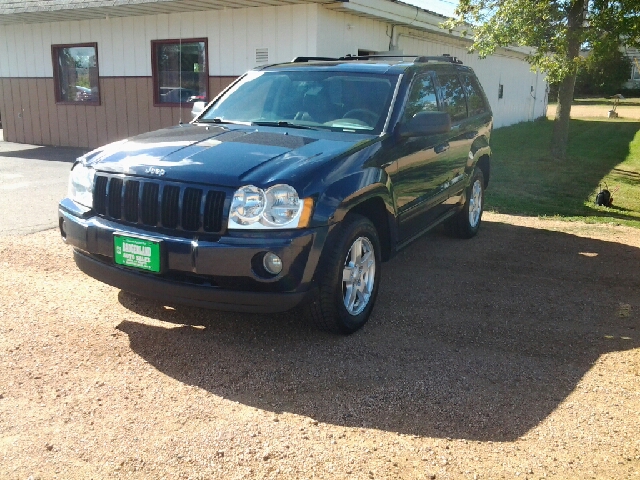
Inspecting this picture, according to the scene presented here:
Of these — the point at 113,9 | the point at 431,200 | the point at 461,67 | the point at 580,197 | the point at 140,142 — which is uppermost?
the point at 113,9

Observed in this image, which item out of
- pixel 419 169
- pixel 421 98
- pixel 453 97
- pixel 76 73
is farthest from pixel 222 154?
pixel 76 73

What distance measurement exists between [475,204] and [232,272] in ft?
14.6

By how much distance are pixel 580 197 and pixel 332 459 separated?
29.9 feet

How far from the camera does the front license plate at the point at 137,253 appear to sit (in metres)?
3.96

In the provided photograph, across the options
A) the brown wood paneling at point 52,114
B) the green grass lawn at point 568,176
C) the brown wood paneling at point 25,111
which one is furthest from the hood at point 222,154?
the brown wood paneling at point 25,111

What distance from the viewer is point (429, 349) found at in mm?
4363

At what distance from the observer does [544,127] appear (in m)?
26.0

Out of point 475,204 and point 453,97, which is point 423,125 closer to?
point 453,97

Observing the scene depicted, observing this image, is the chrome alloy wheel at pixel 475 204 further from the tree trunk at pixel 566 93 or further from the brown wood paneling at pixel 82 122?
the brown wood paneling at pixel 82 122

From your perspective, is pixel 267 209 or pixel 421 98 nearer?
pixel 267 209

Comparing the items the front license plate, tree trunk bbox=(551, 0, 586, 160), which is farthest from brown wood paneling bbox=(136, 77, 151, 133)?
the front license plate

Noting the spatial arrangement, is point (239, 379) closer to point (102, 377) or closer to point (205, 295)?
point (205, 295)

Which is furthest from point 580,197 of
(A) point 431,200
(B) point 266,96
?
(B) point 266,96

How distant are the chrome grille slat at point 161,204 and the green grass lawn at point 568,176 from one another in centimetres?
640
